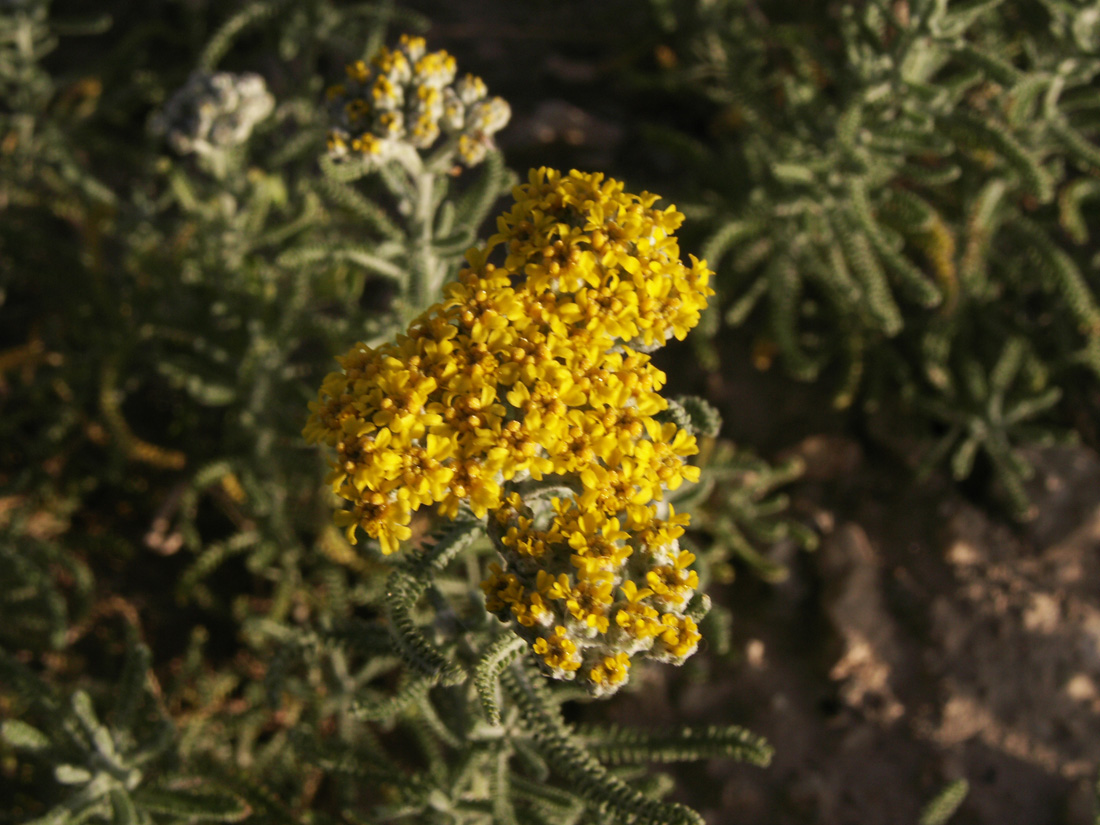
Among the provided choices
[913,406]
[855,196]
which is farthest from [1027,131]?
[913,406]

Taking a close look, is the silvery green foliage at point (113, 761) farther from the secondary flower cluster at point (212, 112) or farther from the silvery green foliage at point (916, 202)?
the silvery green foliage at point (916, 202)

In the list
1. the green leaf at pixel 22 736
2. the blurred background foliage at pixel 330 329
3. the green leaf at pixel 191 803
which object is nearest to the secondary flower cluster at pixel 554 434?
the blurred background foliage at pixel 330 329

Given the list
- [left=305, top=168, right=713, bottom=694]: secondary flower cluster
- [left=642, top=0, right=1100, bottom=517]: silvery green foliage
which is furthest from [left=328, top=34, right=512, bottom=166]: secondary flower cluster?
[left=642, top=0, right=1100, bottom=517]: silvery green foliage

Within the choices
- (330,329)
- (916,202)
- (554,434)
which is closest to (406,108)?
(330,329)

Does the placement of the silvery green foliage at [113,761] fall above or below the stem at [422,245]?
below

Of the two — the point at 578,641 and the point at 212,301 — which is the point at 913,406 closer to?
the point at 578,641
